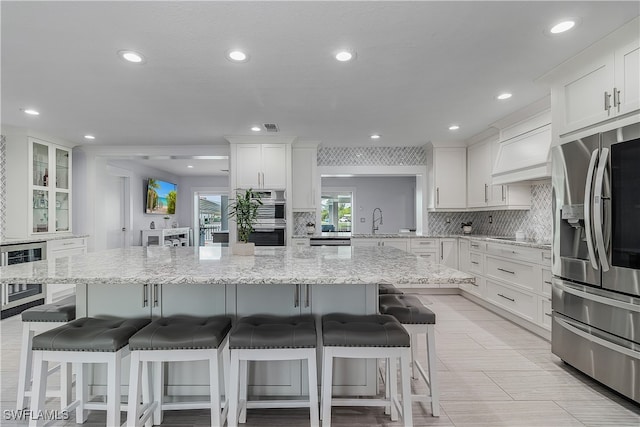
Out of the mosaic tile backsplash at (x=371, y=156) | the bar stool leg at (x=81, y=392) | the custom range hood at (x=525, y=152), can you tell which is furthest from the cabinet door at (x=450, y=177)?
the bar stool leg at (x=81, y=392)

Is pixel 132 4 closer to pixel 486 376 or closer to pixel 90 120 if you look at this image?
pixel 90 120

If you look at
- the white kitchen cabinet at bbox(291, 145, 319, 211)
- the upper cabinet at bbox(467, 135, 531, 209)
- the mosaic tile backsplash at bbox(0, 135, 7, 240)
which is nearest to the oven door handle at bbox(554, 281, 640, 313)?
the upper cabinet at bbox(467, 135, 531, 209)

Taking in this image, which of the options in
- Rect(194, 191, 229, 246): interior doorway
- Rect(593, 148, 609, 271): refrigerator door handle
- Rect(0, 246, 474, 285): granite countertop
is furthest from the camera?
Rect(194, 191, 229, 246): interior doorway

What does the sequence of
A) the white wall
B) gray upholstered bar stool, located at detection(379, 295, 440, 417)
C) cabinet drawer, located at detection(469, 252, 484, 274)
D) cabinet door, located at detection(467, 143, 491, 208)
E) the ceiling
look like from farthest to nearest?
1. the white wall
2. cabinet door, located at detection(467, 143, 491, 208)
3. cabinet drawer, located at detection(469, 252, 484, 274)
4. gray upholstered bar stool, located at detection(379, 295, 440, 417)
5. the ceiling

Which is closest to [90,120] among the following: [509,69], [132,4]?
[132,4]

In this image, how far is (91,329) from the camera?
165 centimetres

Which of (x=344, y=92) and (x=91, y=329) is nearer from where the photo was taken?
(x=91, y=329)

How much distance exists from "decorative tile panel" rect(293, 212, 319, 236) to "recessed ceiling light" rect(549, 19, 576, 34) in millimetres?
3893

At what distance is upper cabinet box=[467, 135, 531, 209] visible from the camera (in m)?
4.12

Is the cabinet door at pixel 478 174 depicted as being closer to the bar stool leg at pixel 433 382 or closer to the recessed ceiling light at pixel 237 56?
the bar stool leg at pixel 433 382

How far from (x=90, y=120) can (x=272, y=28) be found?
3.03 m

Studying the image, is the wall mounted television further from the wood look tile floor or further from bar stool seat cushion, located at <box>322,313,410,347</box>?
bar stool seat cushion, located at <box>322,313,410,347</box>

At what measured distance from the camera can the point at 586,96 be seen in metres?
2.35

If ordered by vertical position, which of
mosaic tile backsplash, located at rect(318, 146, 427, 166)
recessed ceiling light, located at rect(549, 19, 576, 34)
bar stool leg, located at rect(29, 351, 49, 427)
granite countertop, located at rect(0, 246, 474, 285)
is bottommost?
bar stool leg, located at rect(29, 351, 49, 427)
